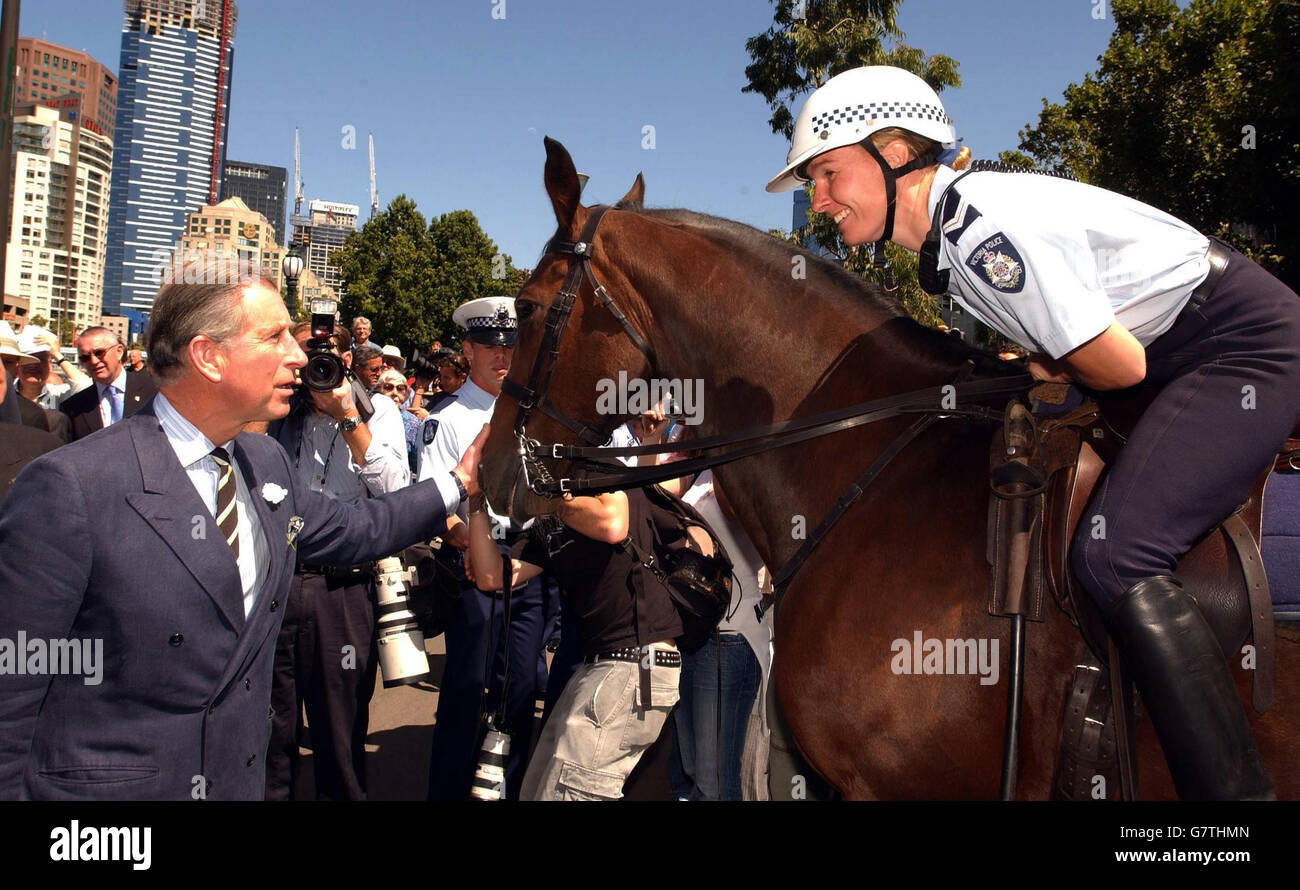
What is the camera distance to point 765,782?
375 centimetres

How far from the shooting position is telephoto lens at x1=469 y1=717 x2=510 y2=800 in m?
3.66

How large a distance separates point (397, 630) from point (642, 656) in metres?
1.39

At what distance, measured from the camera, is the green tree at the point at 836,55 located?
49.8 feet

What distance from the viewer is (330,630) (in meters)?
4.93

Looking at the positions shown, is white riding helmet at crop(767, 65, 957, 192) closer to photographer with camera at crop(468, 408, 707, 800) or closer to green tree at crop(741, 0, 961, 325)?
photographer with camera at crop(468, 408, 707, 800)

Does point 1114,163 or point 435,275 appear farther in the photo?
point 435,275

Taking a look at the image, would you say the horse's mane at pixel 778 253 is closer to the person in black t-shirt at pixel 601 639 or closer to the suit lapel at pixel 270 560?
the person in black t-shirt at pixel 601 639

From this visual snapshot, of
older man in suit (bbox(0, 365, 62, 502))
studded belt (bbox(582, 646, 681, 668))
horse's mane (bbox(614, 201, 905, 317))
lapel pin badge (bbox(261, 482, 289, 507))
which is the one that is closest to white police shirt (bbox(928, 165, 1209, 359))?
Answer: horse's mane (bbox(614, 201, 905, 317))

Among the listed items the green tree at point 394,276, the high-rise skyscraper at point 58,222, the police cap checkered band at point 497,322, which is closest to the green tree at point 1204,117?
the police cap checkered band at point 497,322

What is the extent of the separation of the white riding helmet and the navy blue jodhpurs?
38.4 inches

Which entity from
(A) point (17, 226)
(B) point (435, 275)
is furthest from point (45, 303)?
(B) point (435, 275)

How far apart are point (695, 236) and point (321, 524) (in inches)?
64.7
